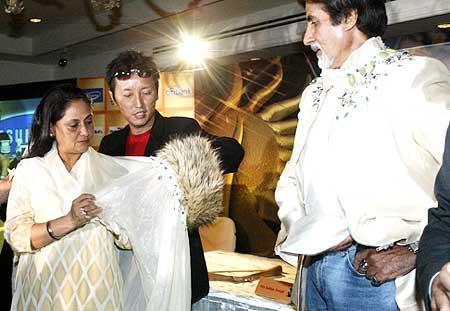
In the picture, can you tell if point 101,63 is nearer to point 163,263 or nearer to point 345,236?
point 163,263

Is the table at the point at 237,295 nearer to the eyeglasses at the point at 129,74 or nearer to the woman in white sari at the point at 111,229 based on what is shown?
the woman in white sari at the point at 111,229

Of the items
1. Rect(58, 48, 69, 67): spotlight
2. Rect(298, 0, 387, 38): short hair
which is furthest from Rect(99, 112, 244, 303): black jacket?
Rect(58, 48, 69, 67): spotlight

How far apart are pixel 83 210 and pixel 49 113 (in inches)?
15.4

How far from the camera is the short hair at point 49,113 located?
2.10 meters

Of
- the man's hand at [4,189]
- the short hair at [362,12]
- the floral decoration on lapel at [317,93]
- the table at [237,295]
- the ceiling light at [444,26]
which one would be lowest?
the table at [237,295]

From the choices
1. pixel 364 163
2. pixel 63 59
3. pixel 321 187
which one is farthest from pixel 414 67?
pixel 63 59

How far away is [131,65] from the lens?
80.4 inches

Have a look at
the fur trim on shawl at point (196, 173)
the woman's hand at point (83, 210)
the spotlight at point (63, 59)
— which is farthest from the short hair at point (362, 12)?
the spotlight at point (63, 59)

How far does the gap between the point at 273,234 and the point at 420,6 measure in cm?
182

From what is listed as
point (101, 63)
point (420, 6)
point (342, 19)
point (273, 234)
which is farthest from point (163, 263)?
point (101, 63)

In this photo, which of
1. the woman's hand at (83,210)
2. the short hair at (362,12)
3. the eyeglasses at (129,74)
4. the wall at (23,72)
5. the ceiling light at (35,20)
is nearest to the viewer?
the short hair at (362,12)

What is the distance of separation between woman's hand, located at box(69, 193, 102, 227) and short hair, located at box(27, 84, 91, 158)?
30cm

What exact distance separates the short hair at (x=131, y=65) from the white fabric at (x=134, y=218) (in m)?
0.27

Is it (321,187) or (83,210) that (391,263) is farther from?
(83,210)
